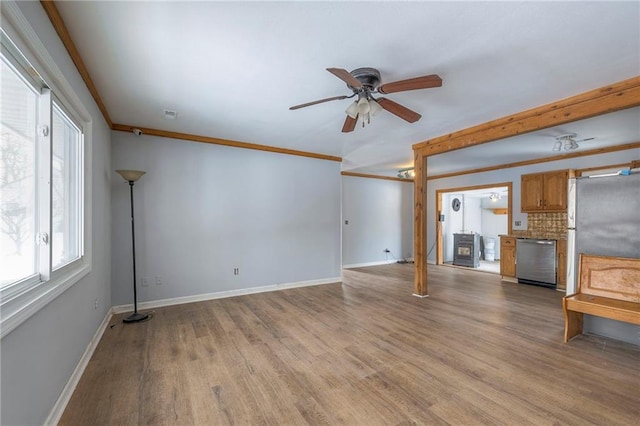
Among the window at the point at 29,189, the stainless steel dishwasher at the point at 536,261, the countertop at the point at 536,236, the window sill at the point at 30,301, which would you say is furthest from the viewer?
the countertop at the point at 536,236

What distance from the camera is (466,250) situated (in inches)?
290

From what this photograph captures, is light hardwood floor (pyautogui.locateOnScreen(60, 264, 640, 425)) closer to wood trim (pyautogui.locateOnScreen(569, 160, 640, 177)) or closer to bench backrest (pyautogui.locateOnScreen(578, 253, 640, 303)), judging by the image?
bench backrest (pyautogui.locateOnScreen(578, 253, 640, 303))

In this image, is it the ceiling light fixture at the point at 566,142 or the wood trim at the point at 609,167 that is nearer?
the ceiling light fixture at the point at 566,142

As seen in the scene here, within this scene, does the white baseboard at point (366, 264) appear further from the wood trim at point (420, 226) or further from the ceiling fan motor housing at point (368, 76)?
the ceiling fan motor housing at point (368, 76)

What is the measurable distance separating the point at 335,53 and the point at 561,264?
5758 mm

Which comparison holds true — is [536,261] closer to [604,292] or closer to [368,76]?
[604,292]

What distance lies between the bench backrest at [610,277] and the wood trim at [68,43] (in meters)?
5.18

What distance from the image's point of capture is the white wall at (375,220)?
7.24m

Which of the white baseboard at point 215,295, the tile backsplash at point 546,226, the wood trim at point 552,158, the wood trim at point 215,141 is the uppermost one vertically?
the wood trim at point 215,141

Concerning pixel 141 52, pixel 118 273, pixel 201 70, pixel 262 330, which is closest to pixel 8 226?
pixel 141 52

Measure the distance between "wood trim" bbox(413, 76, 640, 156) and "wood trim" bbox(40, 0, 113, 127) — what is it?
4309 mm

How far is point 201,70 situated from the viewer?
2396 millimetres

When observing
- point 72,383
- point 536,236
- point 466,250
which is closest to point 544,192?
point 536,236

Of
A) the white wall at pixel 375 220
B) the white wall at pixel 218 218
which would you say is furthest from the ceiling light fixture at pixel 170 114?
the white wall at pixel 375 220
